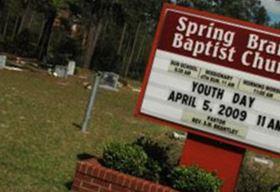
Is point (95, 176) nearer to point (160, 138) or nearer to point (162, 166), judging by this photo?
point (162, 166)

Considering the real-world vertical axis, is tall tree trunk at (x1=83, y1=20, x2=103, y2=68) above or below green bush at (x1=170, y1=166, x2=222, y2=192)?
above

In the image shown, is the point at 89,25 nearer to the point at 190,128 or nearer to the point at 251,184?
the point at 251,184

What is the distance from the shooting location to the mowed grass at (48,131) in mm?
12855

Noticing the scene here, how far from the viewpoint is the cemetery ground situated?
42.2 ft

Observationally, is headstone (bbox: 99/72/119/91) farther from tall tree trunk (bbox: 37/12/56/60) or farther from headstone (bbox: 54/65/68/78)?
tall tree trunk (bbox: 37/12/56/60)

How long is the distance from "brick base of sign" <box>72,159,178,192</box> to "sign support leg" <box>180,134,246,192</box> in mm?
1514

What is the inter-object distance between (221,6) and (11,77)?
180ft

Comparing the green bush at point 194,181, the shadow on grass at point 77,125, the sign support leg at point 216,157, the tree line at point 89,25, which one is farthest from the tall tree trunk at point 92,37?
the green bush at point 194,181

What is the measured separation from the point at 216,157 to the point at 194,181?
53.2 inches

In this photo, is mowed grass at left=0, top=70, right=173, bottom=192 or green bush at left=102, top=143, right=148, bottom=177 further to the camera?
mowed grass at left=0, top=70, right=173, bottom=192

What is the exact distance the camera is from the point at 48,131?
17906mm

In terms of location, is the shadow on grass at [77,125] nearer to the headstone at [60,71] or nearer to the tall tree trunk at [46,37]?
the headstone at [60,71]

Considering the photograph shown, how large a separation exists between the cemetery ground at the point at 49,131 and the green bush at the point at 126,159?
137 cm

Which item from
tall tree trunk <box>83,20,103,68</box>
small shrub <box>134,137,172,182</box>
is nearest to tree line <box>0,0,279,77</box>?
tall tree trunk <box>83,20,103,68</box>
